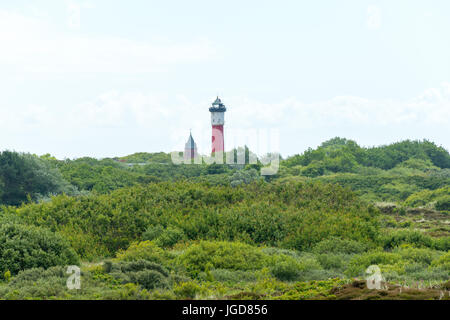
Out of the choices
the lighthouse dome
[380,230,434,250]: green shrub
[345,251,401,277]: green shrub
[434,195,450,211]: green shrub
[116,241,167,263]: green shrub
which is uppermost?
the lighthouse dome

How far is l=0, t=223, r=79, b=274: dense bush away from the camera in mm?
12383

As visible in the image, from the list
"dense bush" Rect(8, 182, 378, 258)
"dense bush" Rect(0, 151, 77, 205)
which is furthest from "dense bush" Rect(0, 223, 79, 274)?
"dense bush" Rect(0, 151, 77, 205)

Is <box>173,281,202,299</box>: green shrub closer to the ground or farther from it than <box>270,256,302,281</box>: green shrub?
closer to the ground

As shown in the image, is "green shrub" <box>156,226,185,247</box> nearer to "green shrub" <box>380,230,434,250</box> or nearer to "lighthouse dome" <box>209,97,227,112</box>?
"green shrub" <box>380,230,434,250</box>

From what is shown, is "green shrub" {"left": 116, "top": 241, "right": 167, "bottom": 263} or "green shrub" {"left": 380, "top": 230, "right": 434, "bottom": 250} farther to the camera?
"green shrub" {"left": 380, "top": 230, "right": 434, "bottom": 250}

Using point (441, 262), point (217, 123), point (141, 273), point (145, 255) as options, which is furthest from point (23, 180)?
point (441, 262)

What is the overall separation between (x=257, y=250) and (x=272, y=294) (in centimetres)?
425

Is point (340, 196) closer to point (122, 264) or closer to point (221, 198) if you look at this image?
point (221, 198)

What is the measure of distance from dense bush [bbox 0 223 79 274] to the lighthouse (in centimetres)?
3090

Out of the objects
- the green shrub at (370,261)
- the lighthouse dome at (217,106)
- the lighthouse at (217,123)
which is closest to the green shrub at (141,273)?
the green shrub at (370,261)

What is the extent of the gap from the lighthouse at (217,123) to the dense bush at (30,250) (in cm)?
3090

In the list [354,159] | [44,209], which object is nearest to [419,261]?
[44,209]

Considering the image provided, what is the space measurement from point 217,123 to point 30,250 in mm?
31980

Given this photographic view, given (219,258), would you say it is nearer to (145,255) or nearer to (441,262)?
(145,255)
